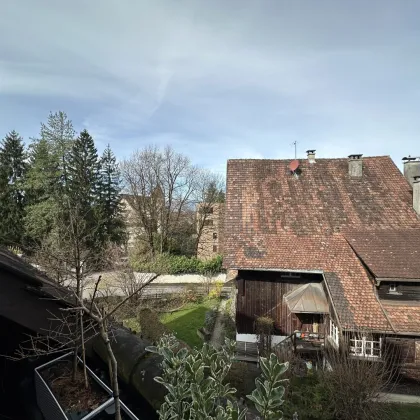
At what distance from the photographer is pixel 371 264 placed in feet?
39.2

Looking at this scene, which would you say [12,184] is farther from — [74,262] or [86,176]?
[74,262]

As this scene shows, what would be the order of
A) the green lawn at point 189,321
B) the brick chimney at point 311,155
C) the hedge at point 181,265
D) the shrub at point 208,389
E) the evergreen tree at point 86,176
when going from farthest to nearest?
the evergreen tree at point 86,176 < the hedge at point 181,265 < the brick chimney at point 311,155 < the green lawn at point 189,321 < the shrub at point 208,389

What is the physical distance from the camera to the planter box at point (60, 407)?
228cm

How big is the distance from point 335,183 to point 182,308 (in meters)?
13.2

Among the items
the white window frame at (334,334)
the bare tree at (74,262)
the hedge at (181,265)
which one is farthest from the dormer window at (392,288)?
the hedge at (181,265)

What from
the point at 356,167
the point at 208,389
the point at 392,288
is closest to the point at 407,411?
the point at 392,288

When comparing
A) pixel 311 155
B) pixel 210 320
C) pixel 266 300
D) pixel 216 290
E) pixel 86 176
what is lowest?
pixel 210 320

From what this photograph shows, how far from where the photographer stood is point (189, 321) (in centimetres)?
1870

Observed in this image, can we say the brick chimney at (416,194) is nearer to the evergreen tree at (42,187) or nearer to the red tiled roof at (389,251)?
the red tiled roof at (389,251)

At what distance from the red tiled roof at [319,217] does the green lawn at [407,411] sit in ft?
7.78

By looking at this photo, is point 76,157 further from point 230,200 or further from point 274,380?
point 274,380

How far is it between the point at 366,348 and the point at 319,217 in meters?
5.82

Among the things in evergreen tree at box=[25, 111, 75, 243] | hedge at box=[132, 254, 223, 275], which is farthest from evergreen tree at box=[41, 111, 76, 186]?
hedge at box=[132, 254, 223, 275]

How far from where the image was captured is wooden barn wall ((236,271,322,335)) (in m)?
13.4
